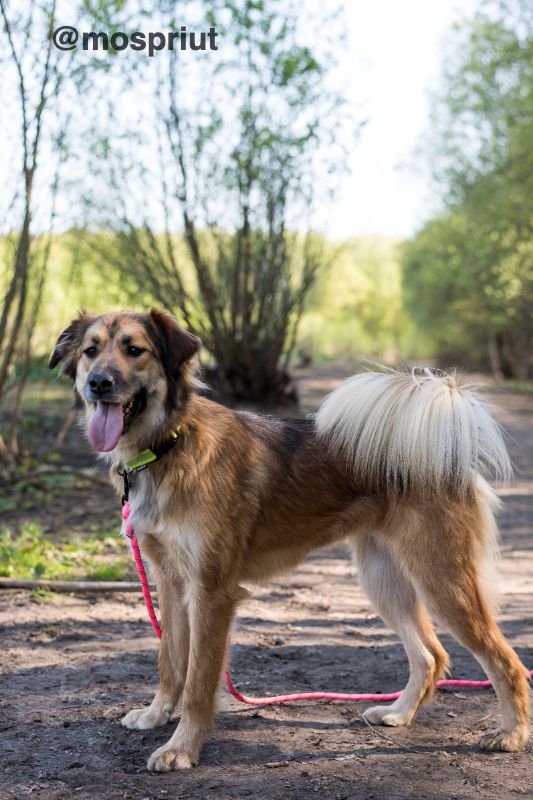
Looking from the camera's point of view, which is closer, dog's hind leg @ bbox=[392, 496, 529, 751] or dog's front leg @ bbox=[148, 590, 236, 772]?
dog's front leg @ bbox=[148, 590, 236, 772]

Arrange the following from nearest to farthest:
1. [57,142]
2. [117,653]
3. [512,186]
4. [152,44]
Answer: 1. [117,653]
2. [57,142]
3. [152,44]
4. [512,186]

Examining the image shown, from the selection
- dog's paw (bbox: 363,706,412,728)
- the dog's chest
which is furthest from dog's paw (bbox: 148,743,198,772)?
dog's paw (bbox: 363,706,412,728)

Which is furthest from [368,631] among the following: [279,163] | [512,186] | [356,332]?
[356,332]

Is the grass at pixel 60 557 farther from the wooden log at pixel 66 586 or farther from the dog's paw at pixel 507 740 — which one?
the dog's paw at pixel 507 740

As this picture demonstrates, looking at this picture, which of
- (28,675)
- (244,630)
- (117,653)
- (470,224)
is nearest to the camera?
(28,675)

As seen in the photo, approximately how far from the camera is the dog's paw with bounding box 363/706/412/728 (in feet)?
13.1

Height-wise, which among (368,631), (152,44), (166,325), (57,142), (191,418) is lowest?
(368,631)

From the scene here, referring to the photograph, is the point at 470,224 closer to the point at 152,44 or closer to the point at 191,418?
the point at 152,44

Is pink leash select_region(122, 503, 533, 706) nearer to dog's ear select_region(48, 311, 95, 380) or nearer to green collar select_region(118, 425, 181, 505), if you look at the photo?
green collar select_region(118, 425, 181, 505)

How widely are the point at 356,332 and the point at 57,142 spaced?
55.4 m

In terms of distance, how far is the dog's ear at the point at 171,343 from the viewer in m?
3.81

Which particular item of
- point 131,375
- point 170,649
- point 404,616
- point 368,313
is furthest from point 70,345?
point 368,313

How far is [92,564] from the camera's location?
6414 millimetres

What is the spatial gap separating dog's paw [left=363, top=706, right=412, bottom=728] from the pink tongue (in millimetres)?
1856
